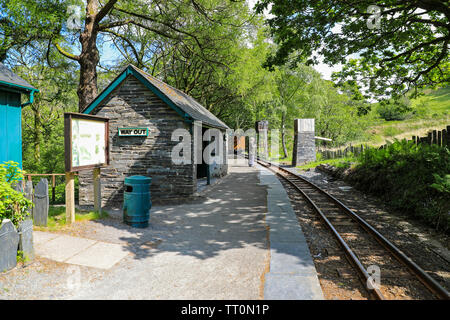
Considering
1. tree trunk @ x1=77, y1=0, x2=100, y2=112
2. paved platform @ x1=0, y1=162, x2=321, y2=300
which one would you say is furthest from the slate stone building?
paved platform @ x1=0, y1=162, x2=321, y2=300

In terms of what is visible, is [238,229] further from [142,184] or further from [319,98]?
[319,98]

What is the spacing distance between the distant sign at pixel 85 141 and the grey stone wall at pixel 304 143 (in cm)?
1850

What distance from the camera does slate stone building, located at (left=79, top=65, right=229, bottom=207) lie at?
35.6 ft

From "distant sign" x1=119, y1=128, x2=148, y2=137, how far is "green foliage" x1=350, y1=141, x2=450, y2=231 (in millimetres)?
8931

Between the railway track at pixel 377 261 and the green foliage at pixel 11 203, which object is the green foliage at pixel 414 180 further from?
the green foliage at pixel 11 203

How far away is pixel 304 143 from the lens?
954 inches

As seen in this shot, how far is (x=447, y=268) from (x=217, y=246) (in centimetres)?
417

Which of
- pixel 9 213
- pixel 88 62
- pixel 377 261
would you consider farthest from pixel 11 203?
pixel 88 62

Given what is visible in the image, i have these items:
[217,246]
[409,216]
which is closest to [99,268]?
[217,246]

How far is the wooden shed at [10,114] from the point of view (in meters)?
7.89

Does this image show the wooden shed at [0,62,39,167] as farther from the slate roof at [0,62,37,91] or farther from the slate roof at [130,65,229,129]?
the slate roof at [130,65,229,129]

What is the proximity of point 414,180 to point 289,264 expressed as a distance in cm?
609

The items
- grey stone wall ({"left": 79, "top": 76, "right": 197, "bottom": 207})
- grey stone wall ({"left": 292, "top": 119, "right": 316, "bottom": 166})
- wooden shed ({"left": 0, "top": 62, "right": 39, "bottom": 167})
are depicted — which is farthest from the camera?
grey stone wall ({"left": 292, "top": 119, "right": 316, "bottom": 166})
